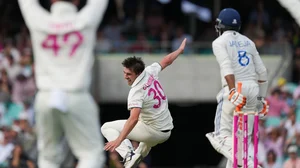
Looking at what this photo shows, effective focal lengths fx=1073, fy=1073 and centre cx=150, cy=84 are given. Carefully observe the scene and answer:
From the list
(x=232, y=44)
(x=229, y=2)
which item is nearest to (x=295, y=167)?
(x=232, y=44)

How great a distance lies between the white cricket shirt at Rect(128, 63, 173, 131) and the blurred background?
558 cm

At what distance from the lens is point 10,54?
20969mm

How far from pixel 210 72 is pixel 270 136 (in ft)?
13.4

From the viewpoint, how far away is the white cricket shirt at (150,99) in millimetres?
11719

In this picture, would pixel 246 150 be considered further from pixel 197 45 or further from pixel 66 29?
pixel 197 45

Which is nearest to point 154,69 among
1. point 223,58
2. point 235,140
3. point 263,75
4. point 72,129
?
point 223,58

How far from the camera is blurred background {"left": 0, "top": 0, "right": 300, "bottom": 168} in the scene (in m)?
18.5

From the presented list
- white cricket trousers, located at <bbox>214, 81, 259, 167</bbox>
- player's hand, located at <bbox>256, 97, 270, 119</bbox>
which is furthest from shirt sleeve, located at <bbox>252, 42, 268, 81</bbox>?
player's hand, located at <bbox>256, 97, 270, 119</bbox>

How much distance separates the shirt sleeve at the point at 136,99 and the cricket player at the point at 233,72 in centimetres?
106

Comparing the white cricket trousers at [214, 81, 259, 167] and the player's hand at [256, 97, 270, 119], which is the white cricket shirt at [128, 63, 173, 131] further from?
the player's hand at [256, 97, 270, 119]

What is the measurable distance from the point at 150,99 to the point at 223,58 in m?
1.00

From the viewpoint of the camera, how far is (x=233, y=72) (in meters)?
12.3

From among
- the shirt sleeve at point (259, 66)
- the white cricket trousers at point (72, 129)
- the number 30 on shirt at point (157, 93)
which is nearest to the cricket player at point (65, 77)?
the white cricket trousers at point (72, 129)

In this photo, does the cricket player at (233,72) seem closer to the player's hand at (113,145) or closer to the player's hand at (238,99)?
the player's hand at (238,99)
